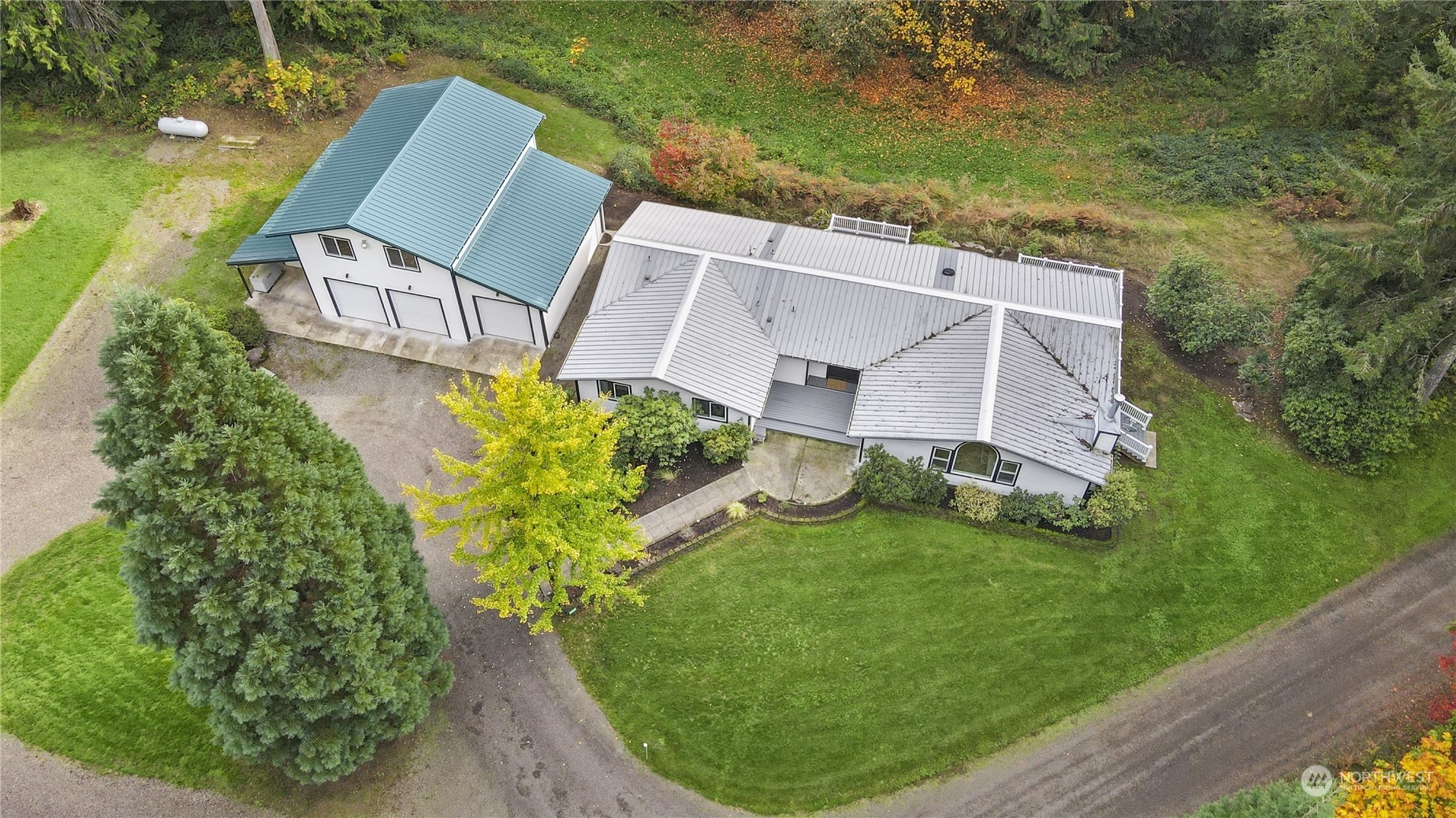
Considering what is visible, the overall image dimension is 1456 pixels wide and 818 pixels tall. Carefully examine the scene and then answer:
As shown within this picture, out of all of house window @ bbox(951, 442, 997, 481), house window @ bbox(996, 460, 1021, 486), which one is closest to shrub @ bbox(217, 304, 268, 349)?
house window @ bbox(951, 442, 997, 481)

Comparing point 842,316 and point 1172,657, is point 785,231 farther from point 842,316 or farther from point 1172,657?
point 1172,657

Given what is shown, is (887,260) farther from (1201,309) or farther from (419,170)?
(419,170)

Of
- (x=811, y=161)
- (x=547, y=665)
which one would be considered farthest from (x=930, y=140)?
(x=547, y=665)

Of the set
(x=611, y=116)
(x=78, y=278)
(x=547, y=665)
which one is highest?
(x=611, y=116)

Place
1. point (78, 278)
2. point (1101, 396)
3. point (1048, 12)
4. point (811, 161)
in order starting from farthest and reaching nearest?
point (1048, 12) → point (811, 161) → point (78, 278) → point (1101, 396)

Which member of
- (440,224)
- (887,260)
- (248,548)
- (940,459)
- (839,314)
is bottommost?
(940,459)

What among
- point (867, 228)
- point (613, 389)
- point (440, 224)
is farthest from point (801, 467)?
point (440, 224)
